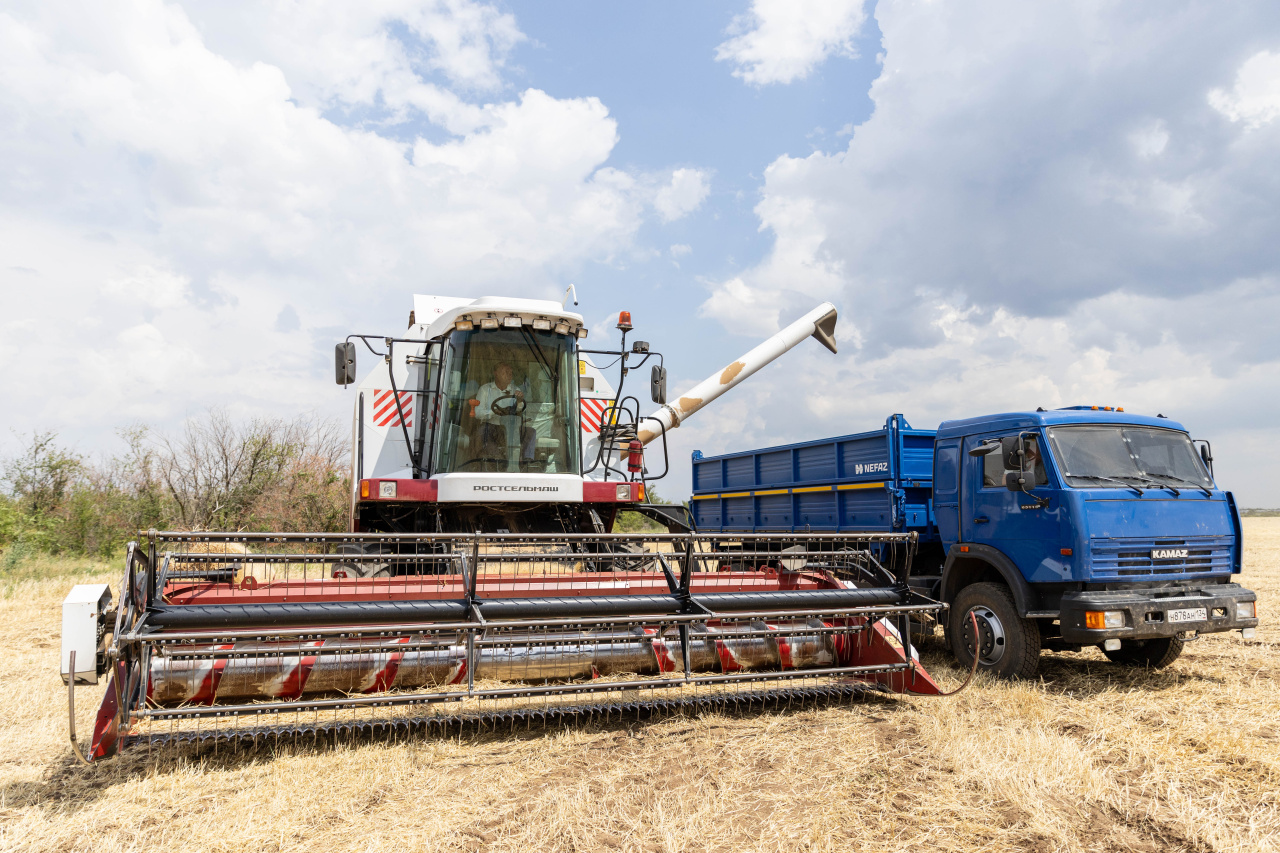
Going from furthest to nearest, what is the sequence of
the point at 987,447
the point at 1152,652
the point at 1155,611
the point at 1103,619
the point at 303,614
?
the point at 987,447 → the point at 1152,652 → the point at 1155,611 → the point at 1103,619 → the point at 303,614

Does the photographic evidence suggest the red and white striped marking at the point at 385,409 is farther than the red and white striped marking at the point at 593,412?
No

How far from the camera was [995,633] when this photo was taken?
19.2ft

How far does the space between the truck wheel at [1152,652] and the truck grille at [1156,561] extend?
2.06 feet

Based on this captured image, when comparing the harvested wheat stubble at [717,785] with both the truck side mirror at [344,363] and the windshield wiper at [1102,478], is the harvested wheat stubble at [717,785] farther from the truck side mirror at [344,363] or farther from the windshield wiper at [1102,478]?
the truck side mirror at [344,363]

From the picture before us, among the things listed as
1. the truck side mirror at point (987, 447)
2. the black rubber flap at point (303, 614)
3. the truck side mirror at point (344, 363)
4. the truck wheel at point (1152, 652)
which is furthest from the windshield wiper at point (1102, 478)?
the truck side mirror at point (344, 363)

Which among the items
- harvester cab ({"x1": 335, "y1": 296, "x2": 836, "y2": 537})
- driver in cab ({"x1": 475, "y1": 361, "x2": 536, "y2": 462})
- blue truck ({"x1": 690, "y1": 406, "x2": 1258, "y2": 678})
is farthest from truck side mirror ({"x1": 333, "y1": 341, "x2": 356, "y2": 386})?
blue truck ({"x1": 690, "y1": 406, "x2": 1258, "y2": 678})

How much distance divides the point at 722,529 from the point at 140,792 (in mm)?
8787

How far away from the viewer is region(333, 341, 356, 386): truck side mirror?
6.75 metres

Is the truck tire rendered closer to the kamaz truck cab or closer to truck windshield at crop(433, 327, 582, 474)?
the kamaz truck cab

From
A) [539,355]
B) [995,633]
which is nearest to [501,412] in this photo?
[539,355]

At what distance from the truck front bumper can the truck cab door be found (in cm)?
27

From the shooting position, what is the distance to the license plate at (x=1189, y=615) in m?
5.36

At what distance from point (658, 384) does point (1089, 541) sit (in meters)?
3.70

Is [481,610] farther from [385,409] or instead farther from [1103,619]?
[1103,619]
